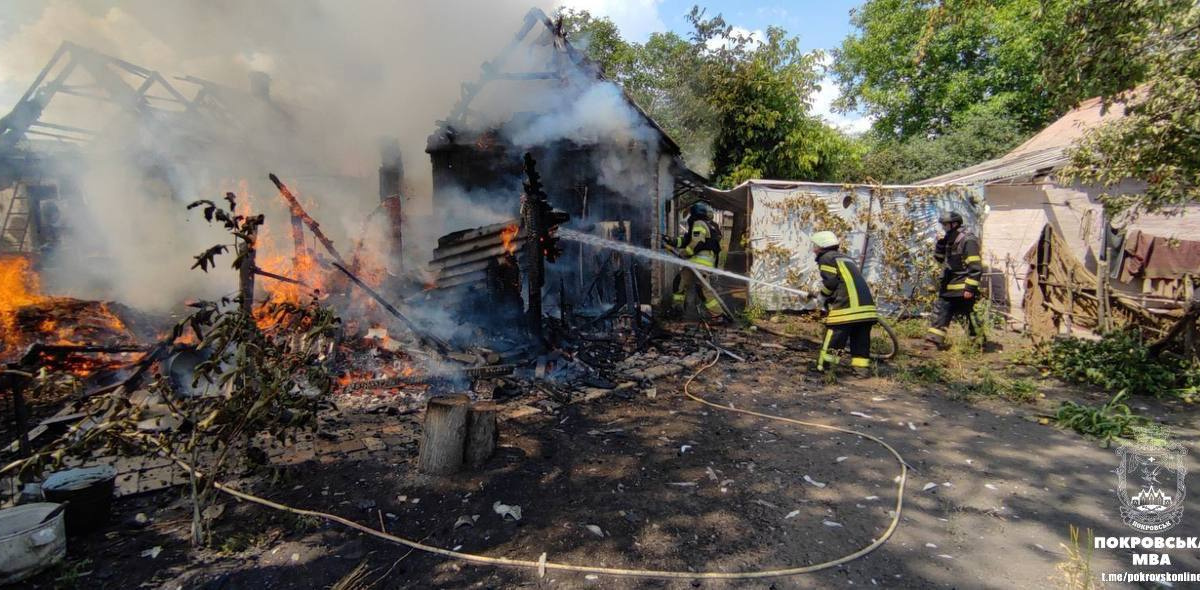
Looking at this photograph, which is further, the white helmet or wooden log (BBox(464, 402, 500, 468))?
the white helmet

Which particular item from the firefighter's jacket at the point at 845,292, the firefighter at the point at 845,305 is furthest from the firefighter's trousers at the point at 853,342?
the firefighter's jacket at the point at 845,292

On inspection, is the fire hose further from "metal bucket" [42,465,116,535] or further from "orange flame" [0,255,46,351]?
"orange flame" [0,255,46,351]

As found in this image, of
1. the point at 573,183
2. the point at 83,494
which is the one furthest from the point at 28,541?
the point at 573,183

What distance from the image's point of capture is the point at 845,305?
6629mm

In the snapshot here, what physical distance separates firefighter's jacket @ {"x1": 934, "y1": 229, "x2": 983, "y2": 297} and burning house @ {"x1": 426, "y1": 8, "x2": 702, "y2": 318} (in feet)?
15.7

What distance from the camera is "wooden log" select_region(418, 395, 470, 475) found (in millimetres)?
4172

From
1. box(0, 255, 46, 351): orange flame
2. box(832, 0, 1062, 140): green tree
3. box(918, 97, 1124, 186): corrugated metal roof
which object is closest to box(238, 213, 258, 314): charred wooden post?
box(0, 255, 46, 351): orange flame

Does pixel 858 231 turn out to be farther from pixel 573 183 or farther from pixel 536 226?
pixel 536 226

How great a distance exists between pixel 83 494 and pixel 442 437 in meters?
2.20

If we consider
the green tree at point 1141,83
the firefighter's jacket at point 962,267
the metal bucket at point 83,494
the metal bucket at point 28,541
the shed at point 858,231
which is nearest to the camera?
the metal bucket at point 28,541

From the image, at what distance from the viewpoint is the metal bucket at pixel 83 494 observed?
3.37m

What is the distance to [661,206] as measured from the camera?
1118 cm

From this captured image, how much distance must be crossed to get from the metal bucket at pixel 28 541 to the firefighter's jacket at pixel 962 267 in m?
9.50

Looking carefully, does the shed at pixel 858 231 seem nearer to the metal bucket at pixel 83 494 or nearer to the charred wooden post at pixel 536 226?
the charred wooden post at pixel 536 226
